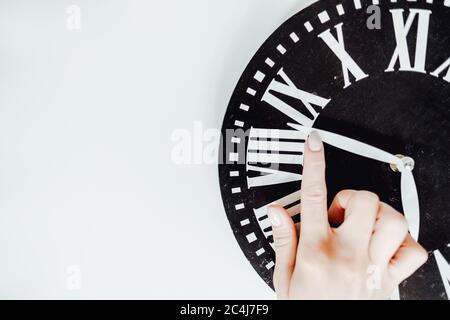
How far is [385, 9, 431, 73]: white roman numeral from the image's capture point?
84 cm

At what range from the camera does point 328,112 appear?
2.84 feet

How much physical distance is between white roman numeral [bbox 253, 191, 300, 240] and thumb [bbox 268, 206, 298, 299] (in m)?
0.07

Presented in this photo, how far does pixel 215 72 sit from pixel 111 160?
279mm

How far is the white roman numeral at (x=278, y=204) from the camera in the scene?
88 centimetres

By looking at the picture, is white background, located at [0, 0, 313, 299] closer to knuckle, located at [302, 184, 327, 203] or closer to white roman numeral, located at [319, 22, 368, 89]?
white roman numeral, located at [319, 22, 368, 89]

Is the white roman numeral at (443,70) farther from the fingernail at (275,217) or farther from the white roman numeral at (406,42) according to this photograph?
the fingernail at (275,217)

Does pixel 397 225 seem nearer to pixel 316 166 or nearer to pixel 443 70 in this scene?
pixel 316 166

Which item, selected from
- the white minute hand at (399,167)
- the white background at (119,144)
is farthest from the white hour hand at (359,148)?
the white background at (119,144)

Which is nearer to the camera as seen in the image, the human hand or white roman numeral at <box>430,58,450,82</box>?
the human hand

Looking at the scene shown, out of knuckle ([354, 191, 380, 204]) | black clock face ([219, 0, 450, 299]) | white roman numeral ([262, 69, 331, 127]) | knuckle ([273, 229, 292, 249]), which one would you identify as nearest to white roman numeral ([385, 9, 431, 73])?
black clock face ([219, 0, 450, 299])

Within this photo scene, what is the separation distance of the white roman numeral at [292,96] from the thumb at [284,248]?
0.18 metres

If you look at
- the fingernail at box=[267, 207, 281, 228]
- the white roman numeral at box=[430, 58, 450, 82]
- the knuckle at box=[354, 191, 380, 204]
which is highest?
the white roman numeral at box=[430, 58, 450, 82]

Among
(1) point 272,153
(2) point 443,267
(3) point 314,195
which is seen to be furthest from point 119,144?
(2) point 443,267

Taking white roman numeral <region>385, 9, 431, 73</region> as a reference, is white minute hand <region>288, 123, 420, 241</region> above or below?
below
